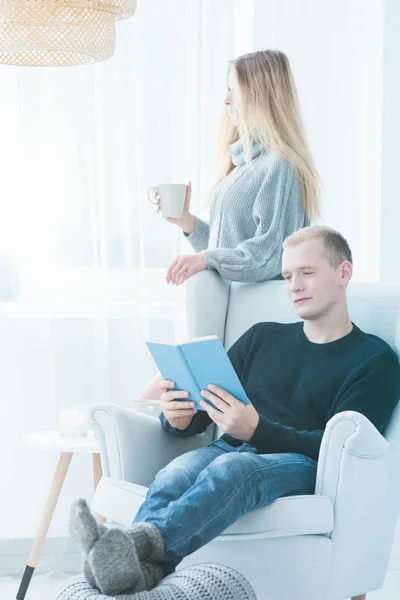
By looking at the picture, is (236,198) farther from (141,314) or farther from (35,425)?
(35,425)

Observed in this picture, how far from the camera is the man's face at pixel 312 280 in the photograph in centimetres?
210

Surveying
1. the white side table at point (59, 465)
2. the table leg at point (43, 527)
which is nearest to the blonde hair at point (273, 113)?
the white side table at point (59, 465)

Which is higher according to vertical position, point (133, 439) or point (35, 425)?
point (133, 439)

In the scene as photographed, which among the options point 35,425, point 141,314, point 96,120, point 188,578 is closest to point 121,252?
point 141,314

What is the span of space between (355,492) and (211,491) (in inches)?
15.1

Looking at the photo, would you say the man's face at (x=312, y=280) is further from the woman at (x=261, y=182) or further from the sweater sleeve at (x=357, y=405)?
the woman at (x=261, y=182)

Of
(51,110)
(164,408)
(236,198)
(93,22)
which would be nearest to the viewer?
(93,22)

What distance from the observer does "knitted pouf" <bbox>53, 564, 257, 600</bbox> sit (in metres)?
1.46

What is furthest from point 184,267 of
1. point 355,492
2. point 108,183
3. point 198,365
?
point 355,492

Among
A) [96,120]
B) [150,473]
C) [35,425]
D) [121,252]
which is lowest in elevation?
[35,425]

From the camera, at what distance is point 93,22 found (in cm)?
188

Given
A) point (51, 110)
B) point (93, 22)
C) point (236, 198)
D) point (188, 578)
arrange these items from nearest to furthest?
1. point (188, 578)
2. point (93, 22)
3. point (236, 198)
4. point (51, 110)

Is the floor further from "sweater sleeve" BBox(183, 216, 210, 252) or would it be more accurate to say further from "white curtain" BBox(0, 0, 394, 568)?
"sweater sleeve" BBox(183, 216, 210, 252)

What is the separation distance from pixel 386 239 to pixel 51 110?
4.08 ft
